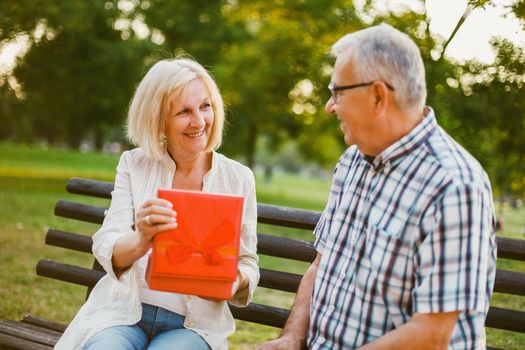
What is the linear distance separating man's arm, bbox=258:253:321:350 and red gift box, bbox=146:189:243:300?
35cm

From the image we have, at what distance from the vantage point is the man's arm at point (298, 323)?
257 cm

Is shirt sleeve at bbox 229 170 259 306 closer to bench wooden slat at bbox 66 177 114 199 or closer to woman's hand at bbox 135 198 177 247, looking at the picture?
woman's hand at bbox 135 198 177 247

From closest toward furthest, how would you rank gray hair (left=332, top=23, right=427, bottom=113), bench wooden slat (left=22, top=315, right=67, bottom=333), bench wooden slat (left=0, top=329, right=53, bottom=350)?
gray hair (left=332, top=23, right=427, bottom=113), bench wooden slat (left=0, top=329, right=53, bottom=350), bench wooden slat (left=22, top=315, right=67, bottom=333)

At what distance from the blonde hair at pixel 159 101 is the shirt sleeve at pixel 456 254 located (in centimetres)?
138

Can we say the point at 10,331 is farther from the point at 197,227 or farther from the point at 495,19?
the point at 495,19

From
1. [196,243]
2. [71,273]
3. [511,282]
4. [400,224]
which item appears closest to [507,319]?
[511,282]

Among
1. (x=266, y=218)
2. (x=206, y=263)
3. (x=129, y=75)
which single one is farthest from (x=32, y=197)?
(x=206, y=263)

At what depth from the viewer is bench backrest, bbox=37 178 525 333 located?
9.84 feet

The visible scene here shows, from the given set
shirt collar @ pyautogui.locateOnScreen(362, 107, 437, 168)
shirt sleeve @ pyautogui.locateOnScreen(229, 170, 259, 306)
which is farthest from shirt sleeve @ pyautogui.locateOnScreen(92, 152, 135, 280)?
shirt collar @ pyautogui.locateOnScreen(362, 107, 437, 168)

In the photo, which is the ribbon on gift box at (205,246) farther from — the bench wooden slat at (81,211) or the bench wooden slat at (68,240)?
the bench wooden slat at (68,240)

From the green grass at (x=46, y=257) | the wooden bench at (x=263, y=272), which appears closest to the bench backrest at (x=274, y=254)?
the wooden bench at (x=263, y=272)

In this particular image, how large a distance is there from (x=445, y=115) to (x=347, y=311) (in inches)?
159

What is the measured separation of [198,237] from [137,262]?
2.14 feet

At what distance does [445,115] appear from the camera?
6.01 meters
